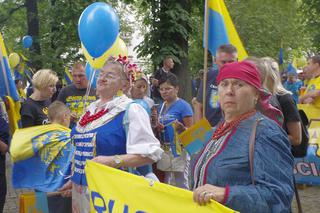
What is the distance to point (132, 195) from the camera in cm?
302

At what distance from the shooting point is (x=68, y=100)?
20.7 ft

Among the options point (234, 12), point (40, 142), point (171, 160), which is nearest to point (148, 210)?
point (40, 142)

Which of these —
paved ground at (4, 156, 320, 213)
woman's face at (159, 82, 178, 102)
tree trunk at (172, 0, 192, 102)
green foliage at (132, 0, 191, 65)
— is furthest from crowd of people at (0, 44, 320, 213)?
tree trunk at (172, 0, 192, 102)

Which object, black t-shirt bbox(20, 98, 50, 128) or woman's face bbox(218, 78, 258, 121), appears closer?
woman's face bbox(218, 78, 258, 121)

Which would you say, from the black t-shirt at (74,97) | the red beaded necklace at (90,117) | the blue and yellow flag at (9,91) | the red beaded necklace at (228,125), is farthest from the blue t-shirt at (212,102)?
the red beaded necklace at (228,125)

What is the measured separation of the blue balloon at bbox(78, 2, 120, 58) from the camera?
5.76 metres

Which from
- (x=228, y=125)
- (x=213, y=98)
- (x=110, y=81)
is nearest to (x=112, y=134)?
(x=110, y=81)

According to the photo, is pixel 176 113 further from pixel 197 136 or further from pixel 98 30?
pixel 98 30

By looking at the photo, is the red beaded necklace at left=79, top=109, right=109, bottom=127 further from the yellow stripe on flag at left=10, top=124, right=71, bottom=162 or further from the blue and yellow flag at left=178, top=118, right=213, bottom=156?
the blue and yellow flag at left=178, top=118, right=213, bottom=156

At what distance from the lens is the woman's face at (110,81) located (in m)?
3.68

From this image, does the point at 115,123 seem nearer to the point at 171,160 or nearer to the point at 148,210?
the point at 148,210

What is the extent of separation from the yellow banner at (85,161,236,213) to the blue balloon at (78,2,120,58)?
2.58m

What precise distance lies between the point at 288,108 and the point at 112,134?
179 centimetres

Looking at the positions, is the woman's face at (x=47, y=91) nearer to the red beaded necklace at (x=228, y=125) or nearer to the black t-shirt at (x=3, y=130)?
the black t-shirt at (x=3, y=130)
